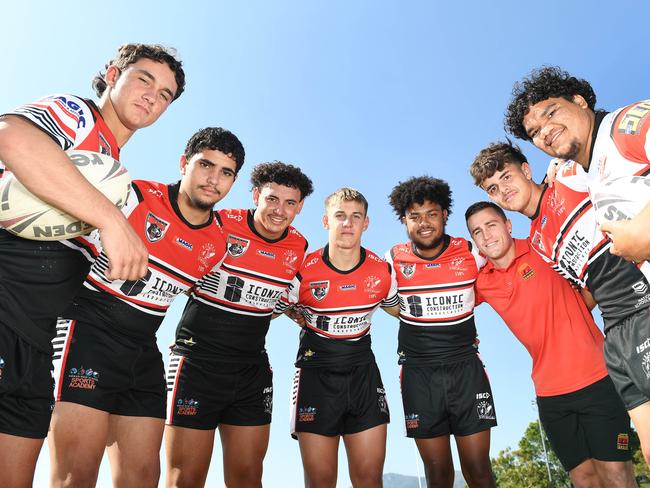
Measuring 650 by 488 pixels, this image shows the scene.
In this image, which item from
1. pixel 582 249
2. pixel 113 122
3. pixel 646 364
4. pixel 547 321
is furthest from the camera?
pixel 547 321

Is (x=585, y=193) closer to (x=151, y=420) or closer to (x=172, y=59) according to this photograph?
(x=172, y=59)

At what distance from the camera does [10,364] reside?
3080 millimetres

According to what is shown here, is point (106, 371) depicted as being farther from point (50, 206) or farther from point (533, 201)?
point (533, 201)

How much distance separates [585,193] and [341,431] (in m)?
4.00

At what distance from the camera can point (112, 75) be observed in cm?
397

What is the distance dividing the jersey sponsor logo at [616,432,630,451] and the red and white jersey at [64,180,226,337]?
15.2ft

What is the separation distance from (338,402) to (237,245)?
2.38 m

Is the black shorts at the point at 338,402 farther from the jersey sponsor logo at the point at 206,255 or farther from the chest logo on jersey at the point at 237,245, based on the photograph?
the jersey sponsor logo at the point at 206,255

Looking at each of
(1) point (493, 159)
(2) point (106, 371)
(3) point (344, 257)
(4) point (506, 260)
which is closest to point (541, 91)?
(1) point (493, 159)

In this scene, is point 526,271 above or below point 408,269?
below

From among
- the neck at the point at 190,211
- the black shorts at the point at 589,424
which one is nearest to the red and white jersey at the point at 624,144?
the black shorts at the point at 589,424

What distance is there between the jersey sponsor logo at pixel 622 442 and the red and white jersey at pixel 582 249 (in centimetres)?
130

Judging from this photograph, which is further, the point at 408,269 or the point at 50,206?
the point at 408,269

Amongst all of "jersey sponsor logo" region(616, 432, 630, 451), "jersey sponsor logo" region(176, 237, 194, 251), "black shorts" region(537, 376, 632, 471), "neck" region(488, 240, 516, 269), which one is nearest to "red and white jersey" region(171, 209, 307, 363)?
"jersey sponsor logo" region(176, 237, 194, 251)
